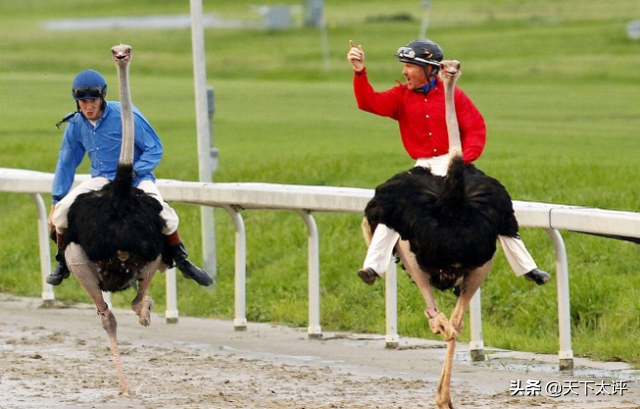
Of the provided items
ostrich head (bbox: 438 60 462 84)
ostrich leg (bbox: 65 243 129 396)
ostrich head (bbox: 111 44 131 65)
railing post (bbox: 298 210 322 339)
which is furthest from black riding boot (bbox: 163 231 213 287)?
ostrich head (bbox: 438 60 462 84)

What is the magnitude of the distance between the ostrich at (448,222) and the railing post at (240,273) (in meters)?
3.08

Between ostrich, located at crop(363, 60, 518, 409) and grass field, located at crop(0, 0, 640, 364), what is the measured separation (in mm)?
2207

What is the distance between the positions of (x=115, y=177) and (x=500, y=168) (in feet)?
26.4

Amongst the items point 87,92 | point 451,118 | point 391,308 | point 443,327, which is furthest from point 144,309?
point 451,118

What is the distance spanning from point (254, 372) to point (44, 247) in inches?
152

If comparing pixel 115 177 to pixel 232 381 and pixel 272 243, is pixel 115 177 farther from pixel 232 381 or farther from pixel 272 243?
pixel 272 243

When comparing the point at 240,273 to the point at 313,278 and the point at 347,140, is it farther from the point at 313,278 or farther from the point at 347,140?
the point at 347,140

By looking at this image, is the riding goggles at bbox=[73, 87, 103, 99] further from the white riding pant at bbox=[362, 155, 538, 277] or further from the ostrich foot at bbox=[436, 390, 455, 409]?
the ostrich foot at bbox=[436, 390, 455, 409]

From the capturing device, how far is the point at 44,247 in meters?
13.4

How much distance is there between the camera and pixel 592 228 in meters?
9.62

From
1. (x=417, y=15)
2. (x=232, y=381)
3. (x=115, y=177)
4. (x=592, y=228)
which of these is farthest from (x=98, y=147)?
(x=417, y=15)

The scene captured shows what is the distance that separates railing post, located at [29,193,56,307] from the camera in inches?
523

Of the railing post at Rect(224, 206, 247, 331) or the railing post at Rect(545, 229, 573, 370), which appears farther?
the railing post at Rect(224, 206, 247, 331)

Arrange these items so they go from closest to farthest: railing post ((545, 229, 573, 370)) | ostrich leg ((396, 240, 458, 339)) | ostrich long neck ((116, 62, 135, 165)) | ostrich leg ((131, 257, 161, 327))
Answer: ostrich leg ((396, 240, 458, 339)) < ostrich long neck ((116, 62, 135, 165)) < ostrich leg ((131, 257, 161, 327)) < railing post ((545, 229, 573, 370))
